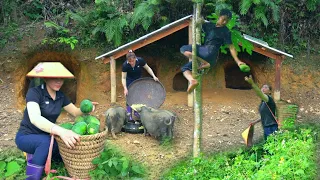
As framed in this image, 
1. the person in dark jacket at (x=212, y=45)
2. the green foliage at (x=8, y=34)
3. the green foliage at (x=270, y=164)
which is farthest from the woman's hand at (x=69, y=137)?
the green foliage at (x=8, y=34)

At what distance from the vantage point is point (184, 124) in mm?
8555

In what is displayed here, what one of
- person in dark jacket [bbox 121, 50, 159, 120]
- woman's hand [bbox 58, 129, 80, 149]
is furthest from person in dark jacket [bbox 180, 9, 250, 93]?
person in dark jacket [bbox 121, 50, 159, 120]

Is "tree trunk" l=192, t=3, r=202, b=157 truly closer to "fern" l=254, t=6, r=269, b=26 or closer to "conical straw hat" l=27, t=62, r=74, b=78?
"conical straw hat" l=27, t=62, r=74, b=78

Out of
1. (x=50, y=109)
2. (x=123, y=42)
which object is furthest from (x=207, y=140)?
(x=123, y=42)

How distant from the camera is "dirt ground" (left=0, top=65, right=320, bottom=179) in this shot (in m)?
6.41

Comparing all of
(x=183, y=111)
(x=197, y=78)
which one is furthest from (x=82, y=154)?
(x=183, y=111)

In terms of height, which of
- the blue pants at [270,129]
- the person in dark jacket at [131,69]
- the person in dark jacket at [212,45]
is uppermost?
the person in dark jacket at [212,45]

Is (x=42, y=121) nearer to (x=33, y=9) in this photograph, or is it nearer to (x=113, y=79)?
(x=113, y=79)

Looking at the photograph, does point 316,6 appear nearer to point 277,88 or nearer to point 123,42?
point 277,88

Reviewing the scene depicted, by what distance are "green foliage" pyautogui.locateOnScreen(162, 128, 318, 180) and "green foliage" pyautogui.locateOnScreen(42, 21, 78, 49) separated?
6.49 m

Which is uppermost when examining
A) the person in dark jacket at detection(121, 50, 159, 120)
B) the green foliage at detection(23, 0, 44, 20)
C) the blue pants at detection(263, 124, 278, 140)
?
the green foliage at detection(23, 0, 44, 20)

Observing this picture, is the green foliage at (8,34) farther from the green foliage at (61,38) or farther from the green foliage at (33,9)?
the green foliage at (61,38)

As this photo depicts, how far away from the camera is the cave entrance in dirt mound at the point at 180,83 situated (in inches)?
501

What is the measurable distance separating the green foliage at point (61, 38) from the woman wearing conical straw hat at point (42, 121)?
6122 millimetres
